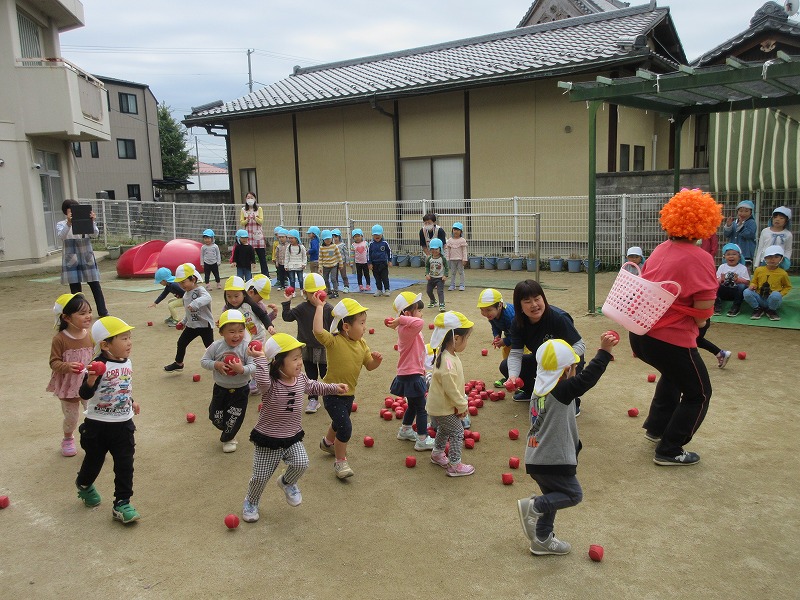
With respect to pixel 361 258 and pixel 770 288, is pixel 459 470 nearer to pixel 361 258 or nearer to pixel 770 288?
pixel 770 288

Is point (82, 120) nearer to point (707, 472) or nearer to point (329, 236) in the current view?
point (329, 236)

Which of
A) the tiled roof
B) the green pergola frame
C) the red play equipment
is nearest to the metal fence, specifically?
the green pergola frame

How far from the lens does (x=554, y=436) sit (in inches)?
145

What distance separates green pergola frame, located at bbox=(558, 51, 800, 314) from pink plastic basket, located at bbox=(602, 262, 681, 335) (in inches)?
186

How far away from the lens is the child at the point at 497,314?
18.5 feet

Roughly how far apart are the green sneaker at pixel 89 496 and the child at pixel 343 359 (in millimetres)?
1716

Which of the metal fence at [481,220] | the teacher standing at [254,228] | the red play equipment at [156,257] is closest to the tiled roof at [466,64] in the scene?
the metal fence at [481,220]

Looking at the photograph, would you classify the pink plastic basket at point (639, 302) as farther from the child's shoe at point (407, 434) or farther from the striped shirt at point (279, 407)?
the striped shirt at point (279, 407)

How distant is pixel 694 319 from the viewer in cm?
474

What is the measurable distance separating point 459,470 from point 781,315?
6915mm

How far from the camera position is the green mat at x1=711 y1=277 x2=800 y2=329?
9133mm

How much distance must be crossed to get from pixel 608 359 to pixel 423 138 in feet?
50.8

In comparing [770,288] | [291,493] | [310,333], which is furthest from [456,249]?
[291,493]

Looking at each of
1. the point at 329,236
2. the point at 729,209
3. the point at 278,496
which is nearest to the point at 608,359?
the point at 278,496
